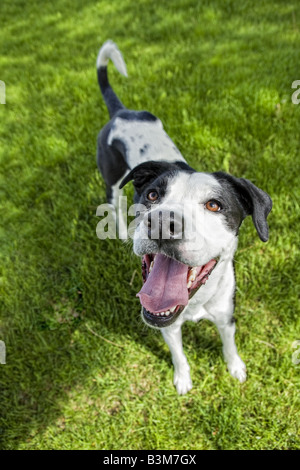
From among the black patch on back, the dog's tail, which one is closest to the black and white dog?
the black patch on back

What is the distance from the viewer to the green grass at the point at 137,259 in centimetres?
262

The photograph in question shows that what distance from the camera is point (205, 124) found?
4.17 m

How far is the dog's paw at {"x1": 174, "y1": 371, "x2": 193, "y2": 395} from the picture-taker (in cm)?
269

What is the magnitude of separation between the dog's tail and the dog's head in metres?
1.69

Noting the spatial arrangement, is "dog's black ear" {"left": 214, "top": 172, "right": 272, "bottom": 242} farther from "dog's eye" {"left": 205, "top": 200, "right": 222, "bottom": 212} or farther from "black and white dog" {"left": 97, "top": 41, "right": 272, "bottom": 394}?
"dog's eye" {"left": 205, "top": 200, "right": 222, "bottom": 212}

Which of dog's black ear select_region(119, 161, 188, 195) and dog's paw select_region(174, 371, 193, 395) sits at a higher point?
dog's black ear select_region(119, 161, 188, 195)

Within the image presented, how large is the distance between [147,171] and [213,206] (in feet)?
2.07

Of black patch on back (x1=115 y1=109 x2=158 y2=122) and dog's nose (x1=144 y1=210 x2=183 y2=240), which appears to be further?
black patch on back (x1=115 y1=109 x2=158 y2=122)

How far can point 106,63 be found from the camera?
12.0ft

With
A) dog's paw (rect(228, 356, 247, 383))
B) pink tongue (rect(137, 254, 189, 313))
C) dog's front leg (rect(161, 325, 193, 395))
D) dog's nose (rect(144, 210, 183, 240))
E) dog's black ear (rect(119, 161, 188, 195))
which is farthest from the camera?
dog's paw (rect(228, 356, 247, 383))

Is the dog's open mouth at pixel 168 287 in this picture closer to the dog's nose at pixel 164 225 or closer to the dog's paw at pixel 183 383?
the dog's nose at pixel 164 225

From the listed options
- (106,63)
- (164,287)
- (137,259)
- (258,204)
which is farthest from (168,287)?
(106,63)

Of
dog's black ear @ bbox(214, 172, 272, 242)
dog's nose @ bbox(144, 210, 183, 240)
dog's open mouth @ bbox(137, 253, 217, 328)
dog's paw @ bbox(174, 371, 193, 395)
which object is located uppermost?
dog's nose @ bbox(144, 210, 183, 240)
